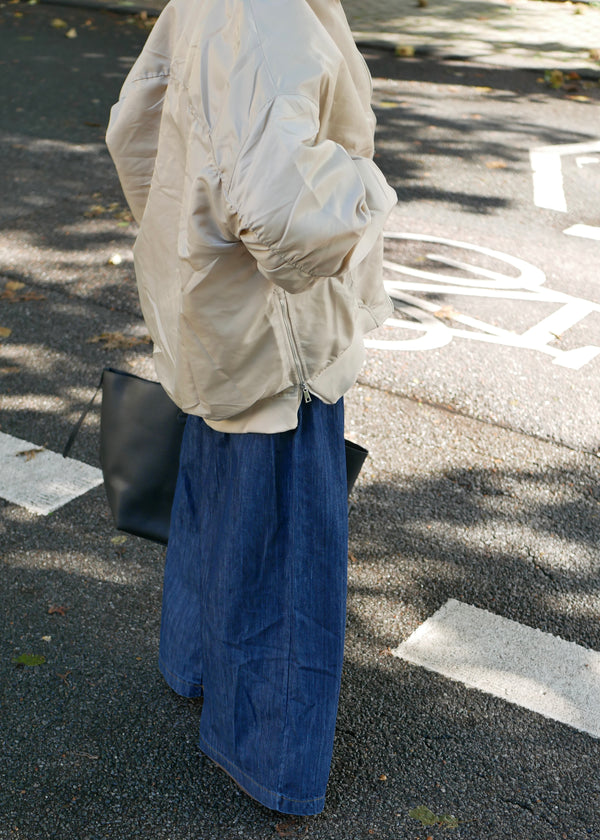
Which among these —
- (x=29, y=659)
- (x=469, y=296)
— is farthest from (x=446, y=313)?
(x=29, y=659)

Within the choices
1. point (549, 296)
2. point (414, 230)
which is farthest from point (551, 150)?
point (549, 296)

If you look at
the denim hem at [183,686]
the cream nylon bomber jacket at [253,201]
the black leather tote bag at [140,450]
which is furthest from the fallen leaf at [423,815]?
the cream nylon bomber jacket at [253,201]

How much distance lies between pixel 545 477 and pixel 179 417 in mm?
1920

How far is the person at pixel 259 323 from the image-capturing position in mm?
1748

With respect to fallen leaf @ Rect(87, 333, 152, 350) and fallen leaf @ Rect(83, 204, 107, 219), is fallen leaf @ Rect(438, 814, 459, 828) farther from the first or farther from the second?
fallen leaf @ Rect(83, 204, 107, 219)

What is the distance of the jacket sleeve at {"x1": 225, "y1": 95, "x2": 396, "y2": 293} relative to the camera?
1702mm

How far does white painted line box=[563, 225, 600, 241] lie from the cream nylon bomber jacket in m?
4.36

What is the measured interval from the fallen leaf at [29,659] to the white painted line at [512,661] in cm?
109

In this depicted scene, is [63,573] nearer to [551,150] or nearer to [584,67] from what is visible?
[551,150]

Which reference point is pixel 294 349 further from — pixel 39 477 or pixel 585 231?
pixel 585 231

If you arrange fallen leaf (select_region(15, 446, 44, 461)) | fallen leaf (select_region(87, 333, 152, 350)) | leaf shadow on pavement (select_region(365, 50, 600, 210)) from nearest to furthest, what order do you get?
1. fallen leaf (select_region(15, 446, 44, 461))
2. fallen leaf (select_region(87, 333, 152, 350))
3. leaf shadow on pavement (select_region(365, 50, 600, 210))

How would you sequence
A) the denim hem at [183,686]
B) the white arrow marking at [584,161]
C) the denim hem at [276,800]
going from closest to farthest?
1. the denim hem at [276,800]
2. the denim hem at [183,686]
3. the white arrow marking at [584,161]

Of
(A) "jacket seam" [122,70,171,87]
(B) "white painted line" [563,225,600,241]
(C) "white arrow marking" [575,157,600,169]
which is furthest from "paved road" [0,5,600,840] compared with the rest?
(C) "white arrow marking" [575,157,600,169]

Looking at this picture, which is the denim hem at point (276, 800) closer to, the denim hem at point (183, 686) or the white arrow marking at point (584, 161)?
the denim hem at point (183, 686)
